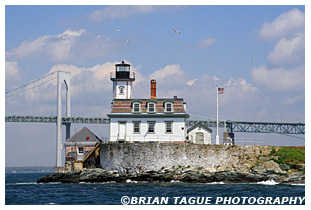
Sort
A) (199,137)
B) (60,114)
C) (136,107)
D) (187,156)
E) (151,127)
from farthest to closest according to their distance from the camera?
(60,114) → (199,137) → (136,107) → (151,127) → (187,156)

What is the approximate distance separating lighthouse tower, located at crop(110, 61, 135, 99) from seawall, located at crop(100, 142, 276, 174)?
25.2 ft

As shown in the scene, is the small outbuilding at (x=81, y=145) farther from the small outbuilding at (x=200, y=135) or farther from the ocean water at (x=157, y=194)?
the ocean water at (x=157, y=194)

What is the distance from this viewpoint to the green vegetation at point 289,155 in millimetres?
42906

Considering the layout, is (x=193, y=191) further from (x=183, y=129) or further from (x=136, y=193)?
(x=183, y=129)

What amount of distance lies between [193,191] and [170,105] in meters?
12.1

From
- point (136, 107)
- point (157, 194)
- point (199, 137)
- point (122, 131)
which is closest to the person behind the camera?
point (157, 194)

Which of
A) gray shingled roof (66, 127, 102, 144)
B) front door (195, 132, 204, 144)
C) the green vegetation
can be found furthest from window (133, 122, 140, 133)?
gray shingled roof (66, 127, 102, 144)

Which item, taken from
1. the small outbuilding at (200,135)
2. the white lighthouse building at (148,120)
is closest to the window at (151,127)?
the white lighthouse building at (148,120)

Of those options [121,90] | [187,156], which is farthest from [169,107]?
[121,90]

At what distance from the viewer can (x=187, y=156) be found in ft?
144

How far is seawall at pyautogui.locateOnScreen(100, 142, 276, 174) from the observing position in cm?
4381

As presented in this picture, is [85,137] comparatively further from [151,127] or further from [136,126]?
[151,127]

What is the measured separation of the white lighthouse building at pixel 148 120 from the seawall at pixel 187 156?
2.16m

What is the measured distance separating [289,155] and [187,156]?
7501 millimetres
